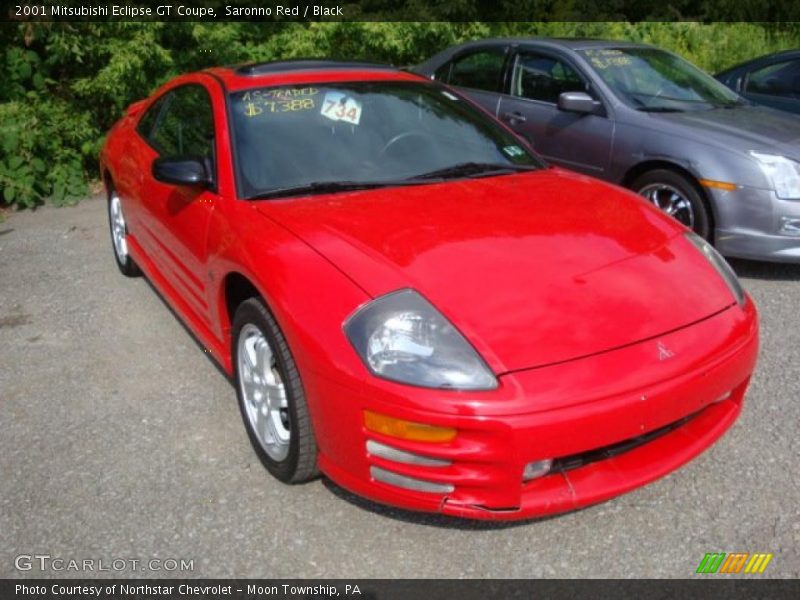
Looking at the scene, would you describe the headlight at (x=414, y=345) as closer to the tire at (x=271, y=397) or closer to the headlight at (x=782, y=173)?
the tire at (x=271, y=397)

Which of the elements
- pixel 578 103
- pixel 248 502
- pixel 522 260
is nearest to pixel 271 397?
pixel 248 502

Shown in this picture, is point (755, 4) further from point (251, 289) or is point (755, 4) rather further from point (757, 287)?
point (251, 289)

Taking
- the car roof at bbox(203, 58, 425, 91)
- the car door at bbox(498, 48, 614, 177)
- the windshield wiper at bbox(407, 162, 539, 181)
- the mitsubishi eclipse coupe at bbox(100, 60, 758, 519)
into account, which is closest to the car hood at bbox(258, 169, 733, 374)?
the mitsubishi eclipse coupe at bbox(100, 60, 758, 519)

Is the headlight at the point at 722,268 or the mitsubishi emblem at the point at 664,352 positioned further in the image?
the headlight at the point at 722,268

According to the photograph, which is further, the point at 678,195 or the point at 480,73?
the point at 480,73

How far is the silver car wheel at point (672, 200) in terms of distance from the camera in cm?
497

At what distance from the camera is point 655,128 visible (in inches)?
205

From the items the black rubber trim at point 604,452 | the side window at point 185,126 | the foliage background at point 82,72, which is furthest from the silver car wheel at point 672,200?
the foliage background at point 82,72

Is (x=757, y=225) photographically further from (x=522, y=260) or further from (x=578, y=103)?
(x=522, y=260)

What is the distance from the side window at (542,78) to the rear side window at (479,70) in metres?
0.18

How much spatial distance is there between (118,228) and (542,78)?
3300 millimetres

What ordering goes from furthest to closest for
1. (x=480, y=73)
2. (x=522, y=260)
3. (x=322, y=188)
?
(x=480, y=73)
(x=322, y=188)
(x=522, y=260)

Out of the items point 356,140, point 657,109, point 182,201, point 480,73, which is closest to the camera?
point 356,140

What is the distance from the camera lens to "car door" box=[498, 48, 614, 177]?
555cm
